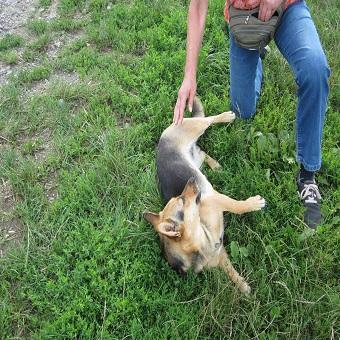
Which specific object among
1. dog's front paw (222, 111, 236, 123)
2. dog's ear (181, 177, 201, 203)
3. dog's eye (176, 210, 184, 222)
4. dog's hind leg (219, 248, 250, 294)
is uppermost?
dog's front paw (222, 111, 236, 123)

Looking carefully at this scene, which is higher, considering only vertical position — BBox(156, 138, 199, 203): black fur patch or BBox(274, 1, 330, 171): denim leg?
BBox(274, 1, 330, 171): denim leg

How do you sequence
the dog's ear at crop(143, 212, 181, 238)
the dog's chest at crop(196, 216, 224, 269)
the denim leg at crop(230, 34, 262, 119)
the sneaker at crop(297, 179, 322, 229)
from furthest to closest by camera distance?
the denim leg at crop(230, 34, 262, 119) → the sneaker at crop(297, 179, 322, 229) → the dog's chest at crop(196, 216, 224, 269) → the dog's ear at crop(143, 212, 181, 238)

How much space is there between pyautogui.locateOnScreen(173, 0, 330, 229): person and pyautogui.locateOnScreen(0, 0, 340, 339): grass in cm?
22

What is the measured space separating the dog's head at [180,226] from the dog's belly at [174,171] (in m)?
0.28

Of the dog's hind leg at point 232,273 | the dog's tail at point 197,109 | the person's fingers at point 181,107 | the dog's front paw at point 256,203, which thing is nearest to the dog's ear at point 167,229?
the dog's hind leg at point 232,273

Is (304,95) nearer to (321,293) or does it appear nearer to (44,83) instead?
(321,293)

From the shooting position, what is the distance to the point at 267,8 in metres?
3.23

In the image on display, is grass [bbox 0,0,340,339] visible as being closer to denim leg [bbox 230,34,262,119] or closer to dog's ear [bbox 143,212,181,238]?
denim leg [bbox 230,34,262,119]

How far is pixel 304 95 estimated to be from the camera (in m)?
3.22

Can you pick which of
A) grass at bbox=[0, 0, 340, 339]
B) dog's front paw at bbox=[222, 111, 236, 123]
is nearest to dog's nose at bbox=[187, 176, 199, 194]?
grass at bbox=[0, 0, 340, 339]

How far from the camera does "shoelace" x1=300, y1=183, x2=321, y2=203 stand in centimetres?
358

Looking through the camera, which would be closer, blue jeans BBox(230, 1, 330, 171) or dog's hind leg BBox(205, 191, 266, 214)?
blue jeans BBox(230, 1, 330, 171)

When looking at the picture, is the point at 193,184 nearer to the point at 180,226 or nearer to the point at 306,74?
the point at 180,226

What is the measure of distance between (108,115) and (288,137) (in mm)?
1790
